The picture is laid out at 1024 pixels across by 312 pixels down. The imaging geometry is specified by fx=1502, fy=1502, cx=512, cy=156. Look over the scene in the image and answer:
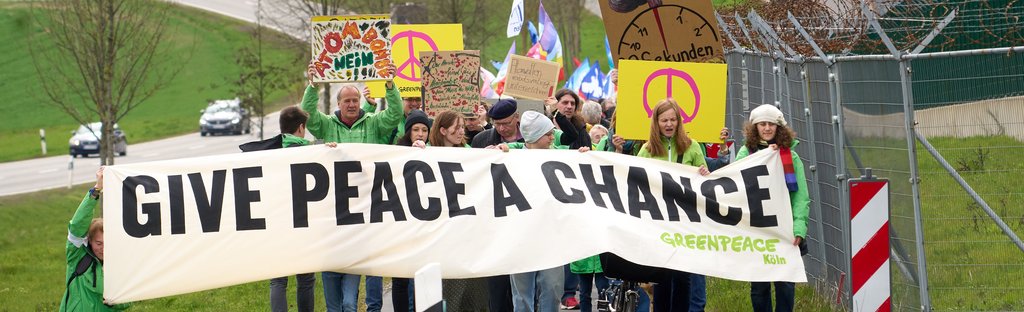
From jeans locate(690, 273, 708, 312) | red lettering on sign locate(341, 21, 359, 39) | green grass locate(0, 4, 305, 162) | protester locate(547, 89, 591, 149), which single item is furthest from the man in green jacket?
green grass locate(0, 4, 305, 162)

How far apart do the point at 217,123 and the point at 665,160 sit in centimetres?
4851

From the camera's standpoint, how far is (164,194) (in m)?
9.04

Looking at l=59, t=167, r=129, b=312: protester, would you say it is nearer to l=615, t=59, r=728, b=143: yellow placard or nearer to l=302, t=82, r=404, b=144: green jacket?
l=302, t=82, r=404, b=144: green jacket

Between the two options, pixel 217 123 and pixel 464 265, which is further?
pixel 217 123

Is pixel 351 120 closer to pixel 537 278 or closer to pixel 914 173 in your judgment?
pixel 537 278

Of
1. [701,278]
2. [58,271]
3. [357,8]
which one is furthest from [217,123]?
[701,278]

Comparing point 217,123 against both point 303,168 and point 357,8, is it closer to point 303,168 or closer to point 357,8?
point 357,8

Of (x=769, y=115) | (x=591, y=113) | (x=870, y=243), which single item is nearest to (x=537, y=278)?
(x=769, y=115)

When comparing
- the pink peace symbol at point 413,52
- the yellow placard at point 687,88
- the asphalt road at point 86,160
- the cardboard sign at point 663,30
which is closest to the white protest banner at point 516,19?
the pink peace symbol at point 413,52

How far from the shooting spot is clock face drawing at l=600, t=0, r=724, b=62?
11.8 metres

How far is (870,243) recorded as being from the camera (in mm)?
8508

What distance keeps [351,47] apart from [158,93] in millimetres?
58485

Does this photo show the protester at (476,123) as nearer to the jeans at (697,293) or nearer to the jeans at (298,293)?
the jeans at (298,293)

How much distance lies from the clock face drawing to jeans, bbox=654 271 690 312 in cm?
281
